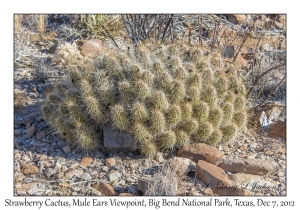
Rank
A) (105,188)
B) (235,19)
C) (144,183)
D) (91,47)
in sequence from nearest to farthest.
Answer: (144,183) → (105,188) → (91,47) → (235,19)

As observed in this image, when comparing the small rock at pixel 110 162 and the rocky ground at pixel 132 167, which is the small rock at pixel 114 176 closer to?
the rocky ground at pixel 132 167

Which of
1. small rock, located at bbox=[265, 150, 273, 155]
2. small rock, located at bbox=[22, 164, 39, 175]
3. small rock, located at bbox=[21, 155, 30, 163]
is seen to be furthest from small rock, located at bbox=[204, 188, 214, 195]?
small rock, located at bbox=[21, 155, 30, 163]

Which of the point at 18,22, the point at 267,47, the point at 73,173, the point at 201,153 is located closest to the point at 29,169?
the point at 73,173

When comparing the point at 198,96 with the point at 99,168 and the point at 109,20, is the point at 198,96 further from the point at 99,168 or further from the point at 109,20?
the point at 109,20

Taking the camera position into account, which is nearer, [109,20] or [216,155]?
[216,155]

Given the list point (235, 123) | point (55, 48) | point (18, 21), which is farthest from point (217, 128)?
point (18, 21)

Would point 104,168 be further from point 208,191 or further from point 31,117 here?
point 31,117

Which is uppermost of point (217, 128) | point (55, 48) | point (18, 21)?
point (18, 21)
